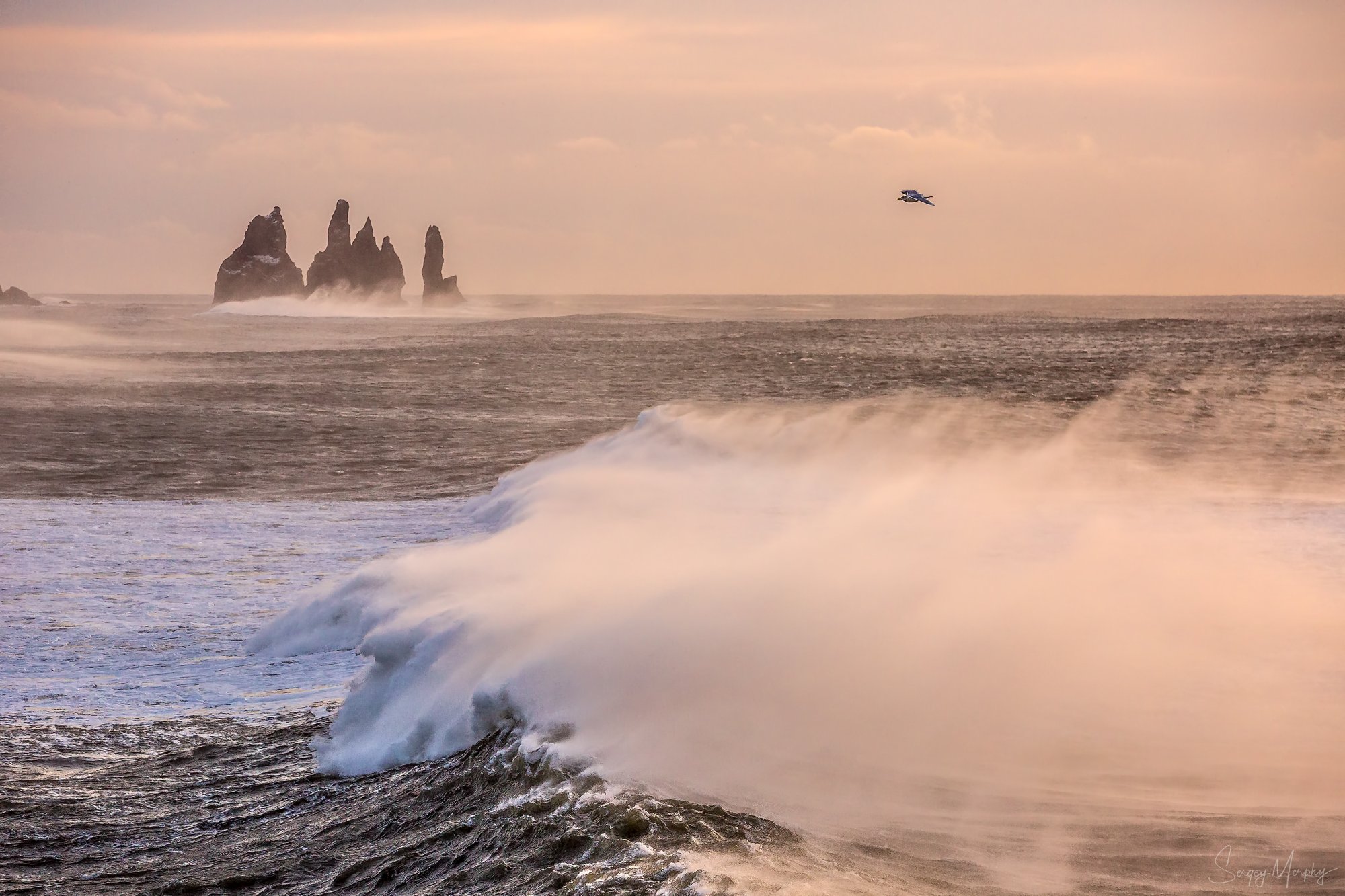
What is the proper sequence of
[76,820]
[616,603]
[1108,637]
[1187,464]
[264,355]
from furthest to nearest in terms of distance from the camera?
[264,355], [1187,464], [616,603], [1108,637], [76,820]

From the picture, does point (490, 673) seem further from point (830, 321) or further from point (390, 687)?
point (830, 321)

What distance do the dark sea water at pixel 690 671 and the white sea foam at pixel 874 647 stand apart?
0.13 ft

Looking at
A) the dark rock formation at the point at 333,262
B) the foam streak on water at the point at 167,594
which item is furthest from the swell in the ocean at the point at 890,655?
the dark rock formation at the point at 333,262

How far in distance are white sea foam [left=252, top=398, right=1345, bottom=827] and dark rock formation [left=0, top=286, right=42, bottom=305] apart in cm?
14970

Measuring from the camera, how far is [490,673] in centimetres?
862

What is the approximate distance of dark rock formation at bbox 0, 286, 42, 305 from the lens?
474 ft

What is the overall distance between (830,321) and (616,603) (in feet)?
312

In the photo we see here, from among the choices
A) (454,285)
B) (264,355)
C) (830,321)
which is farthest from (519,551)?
(454,285)

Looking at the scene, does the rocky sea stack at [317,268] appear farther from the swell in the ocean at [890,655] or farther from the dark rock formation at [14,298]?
the swell in the ocean at [890,655]

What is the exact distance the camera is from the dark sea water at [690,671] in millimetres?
6141

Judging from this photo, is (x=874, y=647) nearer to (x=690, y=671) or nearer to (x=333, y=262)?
(x=690, y=671)

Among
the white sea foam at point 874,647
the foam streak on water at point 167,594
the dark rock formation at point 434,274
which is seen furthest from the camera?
the dark rock formation at point 434,274

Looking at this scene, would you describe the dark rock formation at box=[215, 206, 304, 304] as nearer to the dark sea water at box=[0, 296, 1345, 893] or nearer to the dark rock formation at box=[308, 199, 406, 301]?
the dark rock formation at box=[308, 199, 406, 301]

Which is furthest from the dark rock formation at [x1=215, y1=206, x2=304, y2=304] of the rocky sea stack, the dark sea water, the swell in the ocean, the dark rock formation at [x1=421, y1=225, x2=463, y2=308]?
the swell in the ocean
